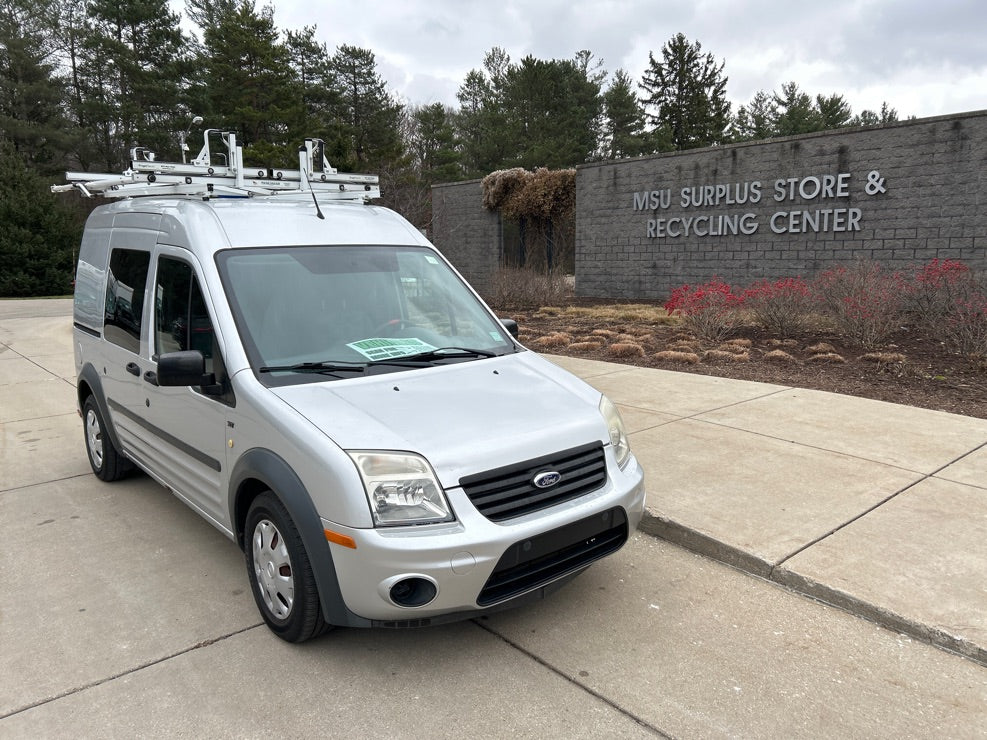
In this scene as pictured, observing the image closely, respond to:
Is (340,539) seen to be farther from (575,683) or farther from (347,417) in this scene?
(575,683)

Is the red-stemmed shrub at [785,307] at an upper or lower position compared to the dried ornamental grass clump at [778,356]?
upper

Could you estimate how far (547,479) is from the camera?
304cm

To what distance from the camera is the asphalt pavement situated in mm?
2963

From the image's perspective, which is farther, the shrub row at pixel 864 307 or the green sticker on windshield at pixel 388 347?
the shrub row at pixel 864 307

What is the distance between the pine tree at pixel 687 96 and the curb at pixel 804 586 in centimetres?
5042

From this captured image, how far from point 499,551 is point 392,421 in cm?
69

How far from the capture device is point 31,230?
29078 mm

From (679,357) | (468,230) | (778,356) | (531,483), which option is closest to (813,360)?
(778,356)

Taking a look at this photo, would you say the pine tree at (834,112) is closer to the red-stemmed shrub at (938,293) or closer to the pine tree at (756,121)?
the pine tree at (756,121)

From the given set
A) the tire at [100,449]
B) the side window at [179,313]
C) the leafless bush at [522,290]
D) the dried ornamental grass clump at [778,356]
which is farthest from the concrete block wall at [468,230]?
the side window at [179,313]

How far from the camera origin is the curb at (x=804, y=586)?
3.15m

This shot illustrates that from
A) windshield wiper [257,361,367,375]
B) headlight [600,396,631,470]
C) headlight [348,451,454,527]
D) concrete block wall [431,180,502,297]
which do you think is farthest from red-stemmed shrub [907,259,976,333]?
concrete block wall [431,180,502,297]

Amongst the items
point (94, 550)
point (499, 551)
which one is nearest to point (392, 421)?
point (499, 551)

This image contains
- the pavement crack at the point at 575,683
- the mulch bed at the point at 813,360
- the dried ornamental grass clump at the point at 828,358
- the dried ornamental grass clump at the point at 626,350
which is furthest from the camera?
the dried ornamental grass clump at the point at 626,350
